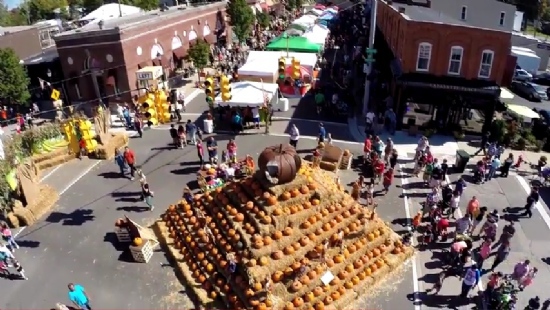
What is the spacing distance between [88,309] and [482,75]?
22.5 meters

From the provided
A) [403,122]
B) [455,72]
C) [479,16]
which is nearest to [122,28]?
[403,122]

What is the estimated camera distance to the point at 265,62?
29734 mm

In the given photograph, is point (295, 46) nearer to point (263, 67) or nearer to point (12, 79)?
point (263, 67)

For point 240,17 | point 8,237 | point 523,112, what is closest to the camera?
point 8,237

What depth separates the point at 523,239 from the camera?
1581 cm

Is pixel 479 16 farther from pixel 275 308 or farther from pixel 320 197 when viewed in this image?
pixel 275 308

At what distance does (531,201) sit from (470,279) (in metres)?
6.53

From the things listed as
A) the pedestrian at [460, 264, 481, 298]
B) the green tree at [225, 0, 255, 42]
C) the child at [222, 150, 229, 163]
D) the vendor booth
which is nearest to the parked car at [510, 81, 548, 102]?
the vendor booth

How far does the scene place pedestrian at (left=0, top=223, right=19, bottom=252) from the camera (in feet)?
49.6

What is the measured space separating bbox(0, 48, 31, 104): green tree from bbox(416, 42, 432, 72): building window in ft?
89.2

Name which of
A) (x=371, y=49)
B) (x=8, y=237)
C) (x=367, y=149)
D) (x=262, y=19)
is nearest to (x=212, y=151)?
(x=367, y=149)

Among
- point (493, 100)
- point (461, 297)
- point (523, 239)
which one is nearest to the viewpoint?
point (461, 297)

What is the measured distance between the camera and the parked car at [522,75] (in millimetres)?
36772

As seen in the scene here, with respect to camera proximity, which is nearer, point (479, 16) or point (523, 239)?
point (523, 239)
